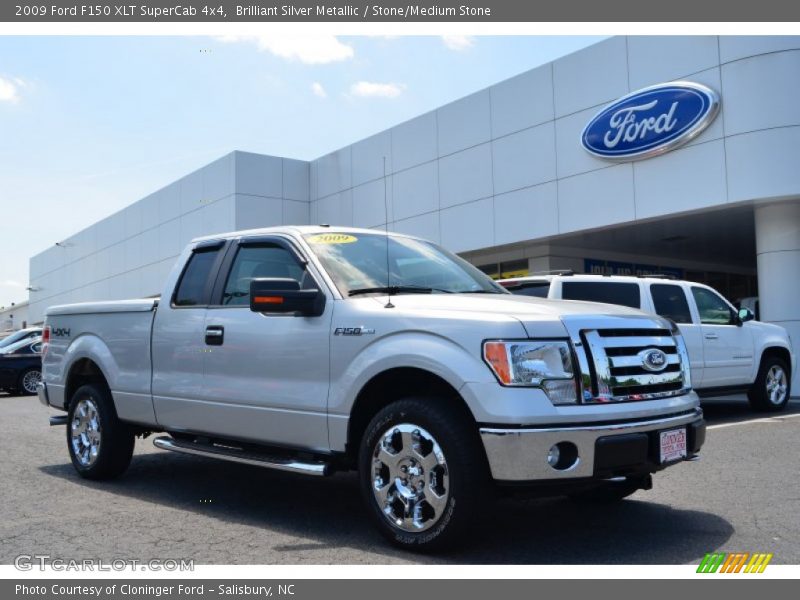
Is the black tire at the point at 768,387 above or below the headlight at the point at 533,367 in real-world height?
below

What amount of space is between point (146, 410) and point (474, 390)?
3.31 metres

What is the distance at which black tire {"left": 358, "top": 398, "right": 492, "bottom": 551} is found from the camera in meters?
4.13

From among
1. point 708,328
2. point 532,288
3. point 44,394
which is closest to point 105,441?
point 44,394

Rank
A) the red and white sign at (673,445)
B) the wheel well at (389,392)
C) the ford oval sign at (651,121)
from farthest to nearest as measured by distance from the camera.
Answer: the ford oval sign at (651,121) < the wheel well at (389,392) < the red and white sign at (673,445)

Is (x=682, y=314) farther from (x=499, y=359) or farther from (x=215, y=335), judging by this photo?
(x=499, y=359)

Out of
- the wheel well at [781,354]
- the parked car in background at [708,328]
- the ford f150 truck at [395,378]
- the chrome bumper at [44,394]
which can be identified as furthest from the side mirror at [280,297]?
the wheel well at [781,354]

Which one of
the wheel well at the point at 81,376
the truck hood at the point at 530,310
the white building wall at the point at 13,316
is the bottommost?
the wheel well at the point at 81,376

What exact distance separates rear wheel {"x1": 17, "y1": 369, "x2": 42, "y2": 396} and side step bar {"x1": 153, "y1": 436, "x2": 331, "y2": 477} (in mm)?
14843

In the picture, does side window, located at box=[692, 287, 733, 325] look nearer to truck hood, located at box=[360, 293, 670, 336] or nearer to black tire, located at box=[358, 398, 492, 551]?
truck hood, located at box=[360, 293, 670, 336]

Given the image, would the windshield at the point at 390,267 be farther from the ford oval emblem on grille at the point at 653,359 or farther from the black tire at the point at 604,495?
the black tire at the point at 604,495

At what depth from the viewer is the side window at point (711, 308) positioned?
1083cm

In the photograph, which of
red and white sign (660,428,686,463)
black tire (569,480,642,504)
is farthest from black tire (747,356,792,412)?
red and white sign (660,428,686,463)

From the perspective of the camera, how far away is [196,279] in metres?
6.25

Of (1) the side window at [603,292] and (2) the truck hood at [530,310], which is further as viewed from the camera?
(1) the side window at [603,292]
